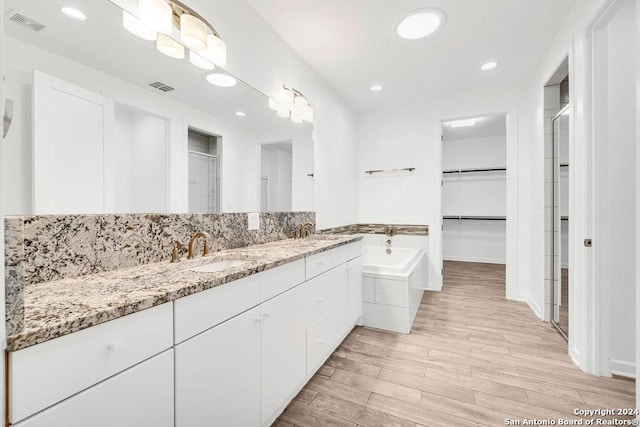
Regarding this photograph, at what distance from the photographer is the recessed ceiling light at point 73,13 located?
1092 millimetres

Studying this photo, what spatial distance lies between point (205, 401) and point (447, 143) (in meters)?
5.95

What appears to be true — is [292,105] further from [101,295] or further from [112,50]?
[101,295]

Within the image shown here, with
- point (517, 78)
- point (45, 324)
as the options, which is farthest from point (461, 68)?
point (45, 324)

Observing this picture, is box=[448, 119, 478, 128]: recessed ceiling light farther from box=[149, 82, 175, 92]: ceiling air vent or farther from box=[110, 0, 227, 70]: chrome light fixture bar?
box=[149, 82, 175, 92]: ceiling air vent

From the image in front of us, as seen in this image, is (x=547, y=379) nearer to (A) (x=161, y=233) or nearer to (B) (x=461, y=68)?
(A) (x=161, y=233)

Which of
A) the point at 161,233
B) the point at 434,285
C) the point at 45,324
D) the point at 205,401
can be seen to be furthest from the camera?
the point at 434,285

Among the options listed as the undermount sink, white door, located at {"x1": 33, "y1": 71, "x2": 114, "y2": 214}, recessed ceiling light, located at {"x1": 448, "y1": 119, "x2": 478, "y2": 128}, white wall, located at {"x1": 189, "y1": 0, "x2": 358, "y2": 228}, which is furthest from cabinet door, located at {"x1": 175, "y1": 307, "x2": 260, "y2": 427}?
recessed ceiling light, located at {"x1": 448, "y1": 119, "x2": 478, "y2": 128}

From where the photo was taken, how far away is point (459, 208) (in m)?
5.69

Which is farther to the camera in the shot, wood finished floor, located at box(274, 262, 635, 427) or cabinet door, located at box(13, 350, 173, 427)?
wood finished floor, located at box(274, 262, 635, 427)

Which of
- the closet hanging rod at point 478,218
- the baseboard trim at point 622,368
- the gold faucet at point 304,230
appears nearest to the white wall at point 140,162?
the gold faucet at point 304,230

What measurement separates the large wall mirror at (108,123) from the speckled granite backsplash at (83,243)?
49 millimetres

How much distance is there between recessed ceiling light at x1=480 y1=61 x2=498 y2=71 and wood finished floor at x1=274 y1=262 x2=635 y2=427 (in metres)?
2.55

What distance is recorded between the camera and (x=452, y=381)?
5.86ft

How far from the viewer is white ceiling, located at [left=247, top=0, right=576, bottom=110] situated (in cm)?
204
